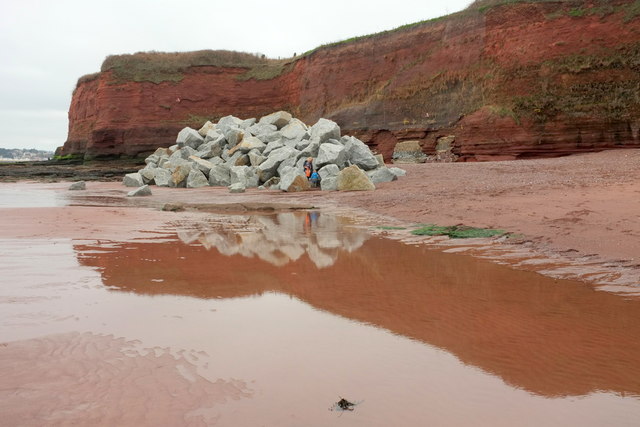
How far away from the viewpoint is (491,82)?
2205cm

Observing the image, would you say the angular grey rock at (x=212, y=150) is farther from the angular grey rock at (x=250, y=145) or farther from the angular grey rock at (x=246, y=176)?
the angular grey rock at (x=246, y=176)

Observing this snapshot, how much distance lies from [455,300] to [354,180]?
10.7 metres

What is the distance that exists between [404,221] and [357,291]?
459cm

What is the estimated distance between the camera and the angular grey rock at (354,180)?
568 inches

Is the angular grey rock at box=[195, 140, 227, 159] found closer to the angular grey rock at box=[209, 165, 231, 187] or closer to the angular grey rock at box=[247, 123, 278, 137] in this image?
the angular grey rock at box=[247, 123, 278, 137]

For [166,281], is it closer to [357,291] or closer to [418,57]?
[357,291]

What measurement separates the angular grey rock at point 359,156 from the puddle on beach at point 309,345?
11.2 metres

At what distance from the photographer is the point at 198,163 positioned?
20578 mm

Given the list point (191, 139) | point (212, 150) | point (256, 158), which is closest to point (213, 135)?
point (191, 139)

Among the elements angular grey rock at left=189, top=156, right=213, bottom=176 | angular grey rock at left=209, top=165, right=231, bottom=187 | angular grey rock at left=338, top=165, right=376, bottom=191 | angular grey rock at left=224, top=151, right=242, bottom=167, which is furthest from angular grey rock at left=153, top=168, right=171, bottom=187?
angular grey rock at left=338, top=165, right=376, bottom=191

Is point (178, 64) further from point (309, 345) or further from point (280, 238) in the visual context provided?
point (309, 345)

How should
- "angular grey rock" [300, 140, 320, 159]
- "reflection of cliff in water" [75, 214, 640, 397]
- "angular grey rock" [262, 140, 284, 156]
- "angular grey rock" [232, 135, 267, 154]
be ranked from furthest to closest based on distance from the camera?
"angular grey rock" [232, 135, 267, 154], "angular grey rock" [262, 140, 284, 156], "angular grey rock" [300, 140, 320, 159], "reflection of cliff in water" [75, 214, 640, 397]

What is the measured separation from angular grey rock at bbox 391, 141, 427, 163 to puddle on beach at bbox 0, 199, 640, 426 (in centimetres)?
1900

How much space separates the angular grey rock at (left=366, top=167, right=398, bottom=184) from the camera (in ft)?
51.2
